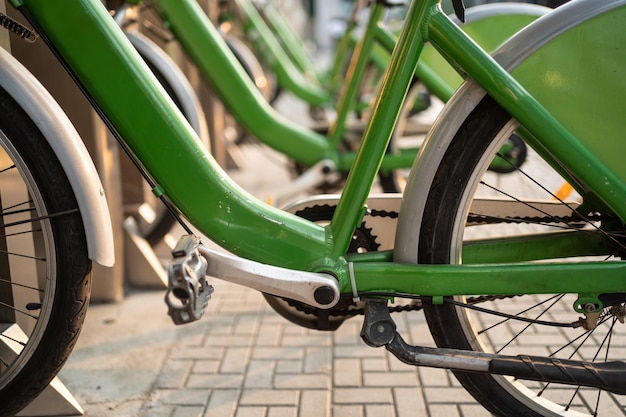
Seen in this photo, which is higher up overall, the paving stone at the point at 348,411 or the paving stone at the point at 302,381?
the paving stone at the point at 302,381

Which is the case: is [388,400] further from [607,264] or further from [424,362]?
[607,264]

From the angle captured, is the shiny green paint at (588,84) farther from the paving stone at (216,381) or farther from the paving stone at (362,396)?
the paving stone at (216,381)

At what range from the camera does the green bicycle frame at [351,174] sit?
176 cm

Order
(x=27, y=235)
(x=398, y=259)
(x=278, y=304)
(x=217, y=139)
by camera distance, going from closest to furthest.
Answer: (x=398, y=259), (x=278, y=304), (x=27, y=235), (x=217, y=139)

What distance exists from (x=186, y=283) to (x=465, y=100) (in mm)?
843

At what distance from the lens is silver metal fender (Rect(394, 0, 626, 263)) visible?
177 cm

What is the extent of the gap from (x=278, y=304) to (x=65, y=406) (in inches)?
31.7

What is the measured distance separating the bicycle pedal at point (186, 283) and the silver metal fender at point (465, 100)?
0.56m

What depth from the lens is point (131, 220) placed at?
11.6ft

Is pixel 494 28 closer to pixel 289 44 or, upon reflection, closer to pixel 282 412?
pixel 282 412

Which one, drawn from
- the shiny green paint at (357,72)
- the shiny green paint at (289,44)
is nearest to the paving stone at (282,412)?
the shiny green paint at (357,72)

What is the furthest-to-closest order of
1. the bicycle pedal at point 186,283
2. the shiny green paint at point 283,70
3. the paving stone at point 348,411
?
the shiny green paint at point 283,70 < the paving stone at point 348,411 < the bicycle pedal at point 186,283

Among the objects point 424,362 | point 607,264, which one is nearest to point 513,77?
point 607,264

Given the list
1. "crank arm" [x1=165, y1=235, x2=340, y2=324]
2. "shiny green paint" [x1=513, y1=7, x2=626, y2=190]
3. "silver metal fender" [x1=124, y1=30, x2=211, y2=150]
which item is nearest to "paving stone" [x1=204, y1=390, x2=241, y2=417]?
"crank arm" [x1=165, y1=235, x2=340, y2=324]
